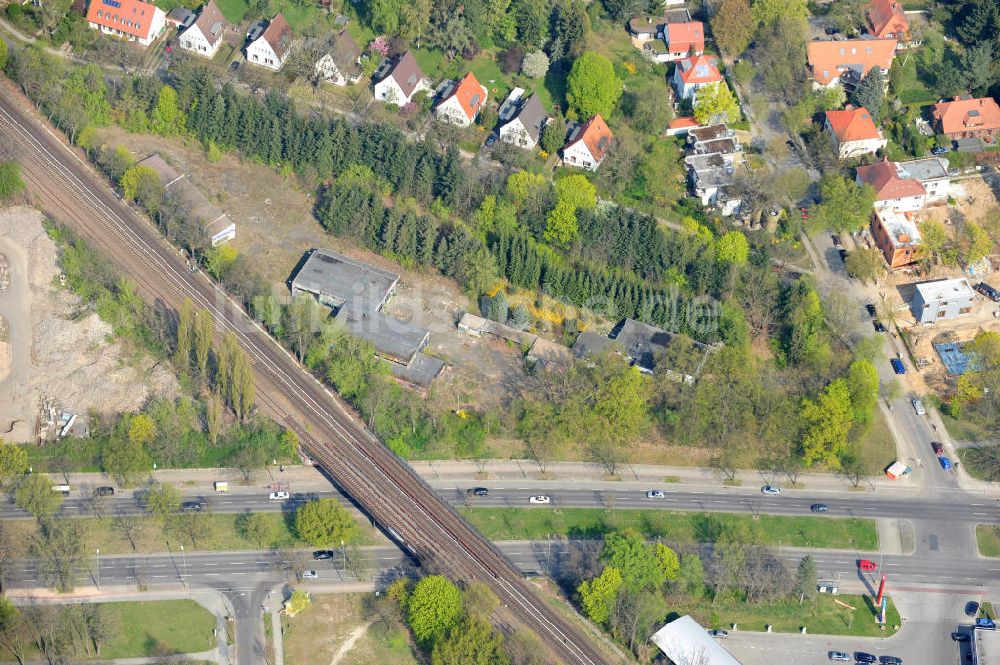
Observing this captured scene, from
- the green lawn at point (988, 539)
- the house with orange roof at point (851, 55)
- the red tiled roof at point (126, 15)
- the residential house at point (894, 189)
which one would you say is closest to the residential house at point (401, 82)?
the red tiled roof at point (126, 15)

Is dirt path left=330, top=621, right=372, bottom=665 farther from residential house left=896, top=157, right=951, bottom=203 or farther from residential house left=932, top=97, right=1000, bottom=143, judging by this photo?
residential house left=932, top=97, right=1000, bottom=143

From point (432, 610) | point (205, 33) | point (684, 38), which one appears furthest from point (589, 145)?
point (432, 610)

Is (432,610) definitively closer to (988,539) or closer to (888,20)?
(988,539)

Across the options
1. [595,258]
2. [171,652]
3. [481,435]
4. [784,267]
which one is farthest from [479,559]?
[784,267]

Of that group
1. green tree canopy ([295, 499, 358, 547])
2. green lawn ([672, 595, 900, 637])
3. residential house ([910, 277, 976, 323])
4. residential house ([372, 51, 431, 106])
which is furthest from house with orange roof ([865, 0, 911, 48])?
green tree canopy ([295, 499, 358, 547])

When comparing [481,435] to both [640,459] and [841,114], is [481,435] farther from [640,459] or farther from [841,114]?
[841,114]

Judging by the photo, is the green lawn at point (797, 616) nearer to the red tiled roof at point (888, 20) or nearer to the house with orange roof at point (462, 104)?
the house with orange roof at point (462, 104)
